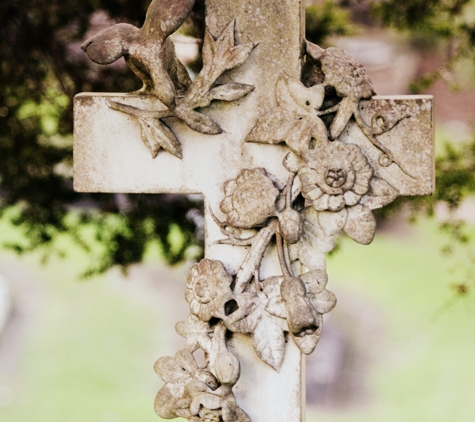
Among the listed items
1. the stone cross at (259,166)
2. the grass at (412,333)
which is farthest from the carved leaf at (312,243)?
the grass at (412,333)

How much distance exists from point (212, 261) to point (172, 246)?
1.09 metres

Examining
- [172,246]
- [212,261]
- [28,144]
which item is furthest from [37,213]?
[212,261]

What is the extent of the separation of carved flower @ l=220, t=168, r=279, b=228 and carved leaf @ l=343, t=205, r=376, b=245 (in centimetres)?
15

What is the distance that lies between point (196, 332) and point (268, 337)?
0.46ft

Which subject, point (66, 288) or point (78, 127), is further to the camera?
point (66, 288)

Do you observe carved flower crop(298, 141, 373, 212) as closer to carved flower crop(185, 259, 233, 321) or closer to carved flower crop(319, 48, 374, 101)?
carved flower crop(319, 48, 374, 101)

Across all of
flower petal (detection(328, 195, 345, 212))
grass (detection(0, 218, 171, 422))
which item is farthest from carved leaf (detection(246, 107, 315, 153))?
grass (detection(0, 218, 171, 422))

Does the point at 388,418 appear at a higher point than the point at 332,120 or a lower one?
lower

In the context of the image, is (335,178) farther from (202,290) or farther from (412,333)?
(412,333)

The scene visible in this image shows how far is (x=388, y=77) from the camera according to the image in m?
5.92

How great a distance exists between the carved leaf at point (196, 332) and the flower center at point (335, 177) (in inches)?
14.3

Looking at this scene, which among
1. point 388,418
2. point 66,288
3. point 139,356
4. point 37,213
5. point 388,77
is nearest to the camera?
point 37,213

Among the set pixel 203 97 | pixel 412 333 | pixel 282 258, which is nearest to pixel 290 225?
pixel 282 258

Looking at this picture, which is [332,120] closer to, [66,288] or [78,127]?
[78,127]
